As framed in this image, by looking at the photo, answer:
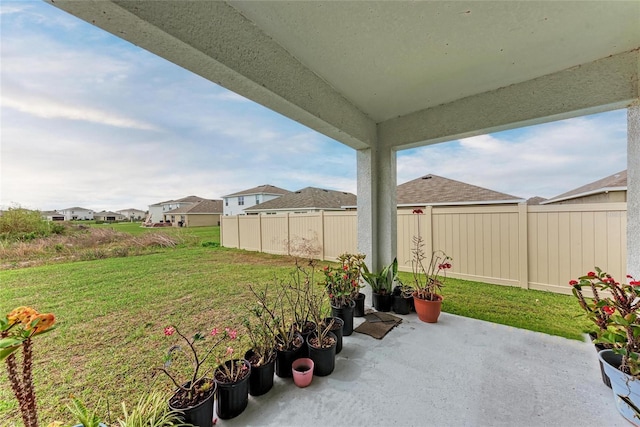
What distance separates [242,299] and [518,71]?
4444mm

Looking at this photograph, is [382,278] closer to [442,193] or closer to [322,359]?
[322,359]

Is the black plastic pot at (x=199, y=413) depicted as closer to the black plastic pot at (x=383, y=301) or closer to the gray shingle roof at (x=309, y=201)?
the black plastic pot at (x=383, y=301)

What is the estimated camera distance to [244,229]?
926cm

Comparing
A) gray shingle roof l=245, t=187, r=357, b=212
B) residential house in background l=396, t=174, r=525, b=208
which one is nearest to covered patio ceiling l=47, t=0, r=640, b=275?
residential house in background l=396, t=174, r=525, b=208

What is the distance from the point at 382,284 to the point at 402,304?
334 millimetres

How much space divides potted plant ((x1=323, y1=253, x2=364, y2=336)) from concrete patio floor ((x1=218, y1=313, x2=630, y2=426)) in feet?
0.75

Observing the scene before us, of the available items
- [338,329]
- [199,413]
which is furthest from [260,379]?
[338,329]

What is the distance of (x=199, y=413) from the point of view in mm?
1211

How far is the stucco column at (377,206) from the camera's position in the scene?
3.06 metres

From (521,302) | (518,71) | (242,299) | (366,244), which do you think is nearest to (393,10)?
(518,71)

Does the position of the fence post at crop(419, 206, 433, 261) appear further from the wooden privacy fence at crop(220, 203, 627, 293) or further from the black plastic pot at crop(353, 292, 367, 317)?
the black plastic pot at crop(353, 292, 367, 317)

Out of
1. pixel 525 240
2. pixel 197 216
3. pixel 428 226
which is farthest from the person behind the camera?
pixel 197 216

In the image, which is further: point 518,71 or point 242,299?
point 242,299

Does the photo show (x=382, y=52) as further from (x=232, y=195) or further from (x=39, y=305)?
(x=232, y=195)
